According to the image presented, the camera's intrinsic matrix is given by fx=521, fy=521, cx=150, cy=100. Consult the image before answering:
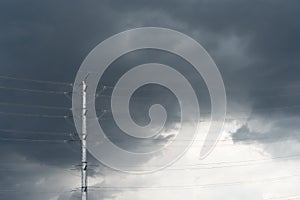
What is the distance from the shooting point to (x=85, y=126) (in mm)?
78875

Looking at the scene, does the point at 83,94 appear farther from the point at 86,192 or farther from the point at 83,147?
the point at 86,192

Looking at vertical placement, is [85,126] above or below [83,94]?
below

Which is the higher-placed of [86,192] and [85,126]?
[85,126]

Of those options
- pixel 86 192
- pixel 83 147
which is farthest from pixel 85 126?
pixel 86 192

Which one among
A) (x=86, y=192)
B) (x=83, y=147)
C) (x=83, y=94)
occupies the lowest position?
(x=86, y=192)

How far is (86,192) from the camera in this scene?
2869 inches

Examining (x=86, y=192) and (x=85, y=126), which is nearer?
(x=86, y=192)

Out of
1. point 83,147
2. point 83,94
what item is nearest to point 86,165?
point 83,147

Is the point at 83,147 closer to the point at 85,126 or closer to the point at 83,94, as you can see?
the point at 85,126

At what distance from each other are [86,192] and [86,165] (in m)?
4.08

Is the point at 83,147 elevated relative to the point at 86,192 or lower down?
elevated

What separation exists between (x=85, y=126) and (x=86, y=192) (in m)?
10.8

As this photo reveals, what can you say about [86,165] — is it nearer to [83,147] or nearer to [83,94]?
[83,147]

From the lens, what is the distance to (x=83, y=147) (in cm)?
7625
